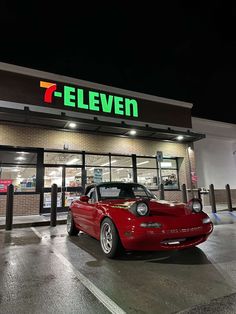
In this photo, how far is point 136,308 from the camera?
2.33 metres

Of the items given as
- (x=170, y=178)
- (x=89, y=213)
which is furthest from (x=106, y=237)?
(x=170, y=178)

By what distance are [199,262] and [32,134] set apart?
9629 mm

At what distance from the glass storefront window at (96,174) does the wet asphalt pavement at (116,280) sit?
7.59 meters

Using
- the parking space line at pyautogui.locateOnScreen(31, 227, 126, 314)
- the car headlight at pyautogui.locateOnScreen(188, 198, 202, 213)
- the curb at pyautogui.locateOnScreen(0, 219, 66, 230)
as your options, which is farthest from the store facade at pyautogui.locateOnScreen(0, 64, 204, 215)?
the parking space line at pyautogui.locateOnScreen(31, 227, 126, 314)

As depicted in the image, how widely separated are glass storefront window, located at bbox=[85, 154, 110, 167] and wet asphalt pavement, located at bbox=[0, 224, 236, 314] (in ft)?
26.2

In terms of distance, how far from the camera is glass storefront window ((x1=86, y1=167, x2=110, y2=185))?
12.5 meters

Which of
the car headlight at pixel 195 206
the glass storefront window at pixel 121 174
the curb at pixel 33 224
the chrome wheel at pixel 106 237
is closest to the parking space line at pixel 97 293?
the chrome wheel at pixel 106 237

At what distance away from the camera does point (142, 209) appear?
3.91 meters

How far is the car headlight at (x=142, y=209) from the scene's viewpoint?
3885mm

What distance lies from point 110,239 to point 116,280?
3.72 ft

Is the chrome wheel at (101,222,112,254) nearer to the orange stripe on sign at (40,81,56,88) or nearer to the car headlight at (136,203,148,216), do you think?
the car headlight at (136,203,148,216)

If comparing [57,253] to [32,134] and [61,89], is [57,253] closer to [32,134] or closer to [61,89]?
[32,134]

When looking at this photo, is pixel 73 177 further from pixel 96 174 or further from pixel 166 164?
pixel 166 164

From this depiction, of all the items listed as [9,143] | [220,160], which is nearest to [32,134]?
[9,143]
